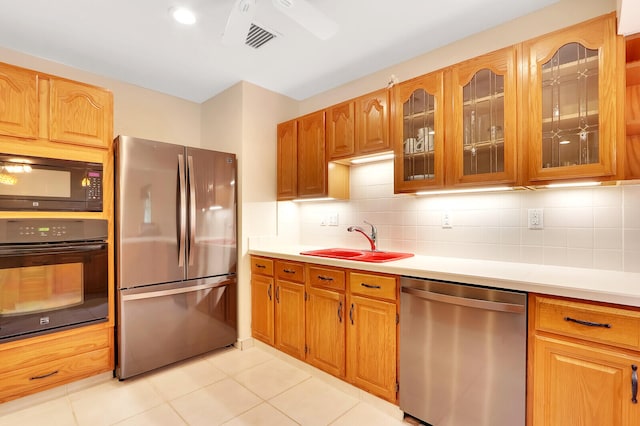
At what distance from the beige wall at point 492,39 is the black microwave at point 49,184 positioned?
Answer: 88.6 inches

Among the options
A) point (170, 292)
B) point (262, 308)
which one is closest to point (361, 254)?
point (262, 308)

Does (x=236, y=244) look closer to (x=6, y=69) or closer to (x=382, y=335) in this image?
(x=382, y=335)

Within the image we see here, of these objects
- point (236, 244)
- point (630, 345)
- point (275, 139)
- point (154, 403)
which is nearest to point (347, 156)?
point (275, 139)

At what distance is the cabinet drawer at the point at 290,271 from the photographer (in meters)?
2.44

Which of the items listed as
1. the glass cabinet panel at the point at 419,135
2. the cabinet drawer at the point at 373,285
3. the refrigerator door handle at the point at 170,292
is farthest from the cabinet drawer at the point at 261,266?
the glass cabinet panel at the point at 419,135

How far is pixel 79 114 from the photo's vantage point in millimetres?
2158

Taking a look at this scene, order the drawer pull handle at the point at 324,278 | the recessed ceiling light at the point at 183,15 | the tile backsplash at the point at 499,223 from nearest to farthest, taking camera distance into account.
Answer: the tile backsplash at the point at 499,223 → the recessed ceiling light at the point at 183,15 → the drawer pull handle at the point at 324,278

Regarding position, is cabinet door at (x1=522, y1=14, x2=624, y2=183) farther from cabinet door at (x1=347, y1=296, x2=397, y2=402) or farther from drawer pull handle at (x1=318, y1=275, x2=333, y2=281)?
drawer pull handle at (x1=318, y1=275, x2=333, y2=281)

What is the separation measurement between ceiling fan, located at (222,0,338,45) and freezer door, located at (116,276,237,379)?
1.89 meters

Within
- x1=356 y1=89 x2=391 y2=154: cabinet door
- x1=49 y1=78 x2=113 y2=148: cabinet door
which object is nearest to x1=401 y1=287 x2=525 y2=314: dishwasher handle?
x1=356 y1=89 x2=391 y2=154: cabinet door

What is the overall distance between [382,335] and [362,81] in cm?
223

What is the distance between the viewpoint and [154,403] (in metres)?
2.01

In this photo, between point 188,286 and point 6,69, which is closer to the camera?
point 6,69

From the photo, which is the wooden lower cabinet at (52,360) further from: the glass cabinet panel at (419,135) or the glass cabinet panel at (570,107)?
the glass cabinet panel at (570,107)
